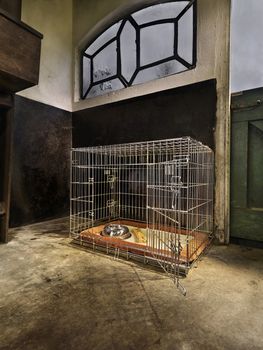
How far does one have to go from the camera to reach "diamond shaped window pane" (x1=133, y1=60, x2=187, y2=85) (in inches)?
105

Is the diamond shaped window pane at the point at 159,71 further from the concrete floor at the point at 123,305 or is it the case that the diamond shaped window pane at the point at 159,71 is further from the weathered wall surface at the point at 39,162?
the concrete floor at the point at 123,305

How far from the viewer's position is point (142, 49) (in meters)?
3.00

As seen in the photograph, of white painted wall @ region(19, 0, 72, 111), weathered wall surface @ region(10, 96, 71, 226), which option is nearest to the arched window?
white painted wall @ region(19, 0, 72, 111)

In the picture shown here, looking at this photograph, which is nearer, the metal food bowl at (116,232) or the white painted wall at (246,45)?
the white painted wall at (246,45)

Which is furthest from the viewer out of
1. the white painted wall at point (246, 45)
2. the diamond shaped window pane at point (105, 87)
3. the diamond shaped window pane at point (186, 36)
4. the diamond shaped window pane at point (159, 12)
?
the diamond shaped window pane at point (105, 87)

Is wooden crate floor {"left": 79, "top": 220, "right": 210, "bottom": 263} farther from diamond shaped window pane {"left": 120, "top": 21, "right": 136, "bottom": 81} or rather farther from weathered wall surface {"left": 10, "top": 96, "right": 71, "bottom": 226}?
diamond shaped window pane {"left": 120, "top": 21, "right": 136, "bottom": 81}

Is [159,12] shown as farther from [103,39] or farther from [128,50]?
[103,39]

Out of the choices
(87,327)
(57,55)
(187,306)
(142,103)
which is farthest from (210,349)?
(57,55)

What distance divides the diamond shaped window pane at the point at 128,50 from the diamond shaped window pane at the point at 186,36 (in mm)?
691

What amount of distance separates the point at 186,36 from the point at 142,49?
64cm

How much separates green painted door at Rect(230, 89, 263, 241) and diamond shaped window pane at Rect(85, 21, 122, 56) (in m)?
2.20

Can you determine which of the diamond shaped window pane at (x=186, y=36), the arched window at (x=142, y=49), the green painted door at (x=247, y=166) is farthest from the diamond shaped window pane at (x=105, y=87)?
the green painted door at (x=247, y=166)

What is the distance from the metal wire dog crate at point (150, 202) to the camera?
5.77 feet

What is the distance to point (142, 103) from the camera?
288 cm
